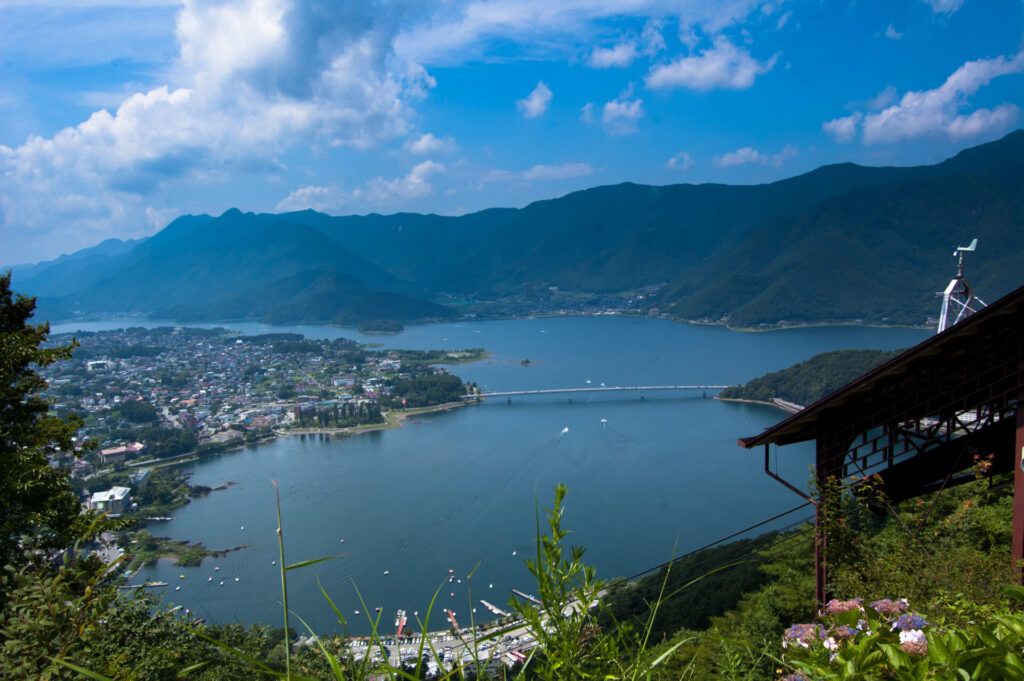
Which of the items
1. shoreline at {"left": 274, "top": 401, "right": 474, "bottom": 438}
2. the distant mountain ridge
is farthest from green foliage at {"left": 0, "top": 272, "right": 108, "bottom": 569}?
the distant mountain ridge

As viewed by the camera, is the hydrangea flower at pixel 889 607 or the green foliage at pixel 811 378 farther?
the green foliage at pixel 811 378

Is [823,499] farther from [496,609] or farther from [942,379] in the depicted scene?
[496,609]

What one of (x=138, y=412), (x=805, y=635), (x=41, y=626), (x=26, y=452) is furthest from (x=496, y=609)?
(x=138, y=412)

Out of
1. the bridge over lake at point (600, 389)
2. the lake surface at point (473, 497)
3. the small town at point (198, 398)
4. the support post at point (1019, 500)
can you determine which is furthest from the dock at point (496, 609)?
the bridge over lake at point (600, 389)

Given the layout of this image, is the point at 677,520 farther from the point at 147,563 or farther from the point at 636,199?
the point at 636,199

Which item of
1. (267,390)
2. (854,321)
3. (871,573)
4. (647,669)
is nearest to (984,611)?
(647,669)

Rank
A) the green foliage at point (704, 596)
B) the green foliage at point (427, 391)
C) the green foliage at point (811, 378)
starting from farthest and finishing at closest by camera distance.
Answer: the green foliage at point (427, 391)
the green foliage at point (811, 378)
the green foliage at point (704, 596)

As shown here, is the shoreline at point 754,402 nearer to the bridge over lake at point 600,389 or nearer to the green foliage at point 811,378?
the green foliage at point 811,378
